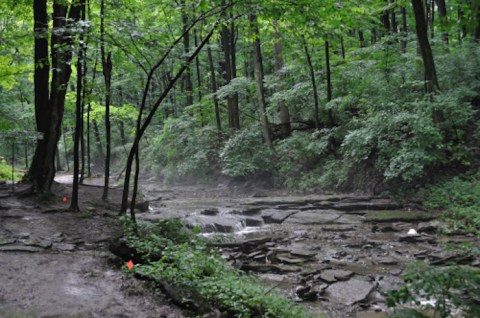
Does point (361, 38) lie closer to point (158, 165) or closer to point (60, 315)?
point (158, 165)

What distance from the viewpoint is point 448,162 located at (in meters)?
12.3

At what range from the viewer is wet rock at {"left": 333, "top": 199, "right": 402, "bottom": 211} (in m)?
12.6

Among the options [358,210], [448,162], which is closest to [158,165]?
[358,210]

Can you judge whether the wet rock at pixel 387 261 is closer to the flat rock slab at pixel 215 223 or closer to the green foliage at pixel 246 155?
the flat rock slab at pixel 215 223

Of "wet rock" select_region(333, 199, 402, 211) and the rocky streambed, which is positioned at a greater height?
"wet rock" select_region(333, 199, 402, 211)

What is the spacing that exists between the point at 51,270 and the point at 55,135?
5912 mm

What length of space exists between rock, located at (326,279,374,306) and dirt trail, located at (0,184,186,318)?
3045mm

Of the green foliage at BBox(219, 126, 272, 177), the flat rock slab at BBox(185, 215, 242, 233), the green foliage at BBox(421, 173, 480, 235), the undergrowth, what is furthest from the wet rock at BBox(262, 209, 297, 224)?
the undergrowth

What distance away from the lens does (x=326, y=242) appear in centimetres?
1005

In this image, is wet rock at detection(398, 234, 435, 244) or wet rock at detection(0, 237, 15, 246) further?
wet rock at detection(398, 234, 435, 244)

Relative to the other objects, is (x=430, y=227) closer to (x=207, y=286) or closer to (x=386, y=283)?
(x=386, y=283)

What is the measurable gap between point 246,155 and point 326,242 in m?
10.2

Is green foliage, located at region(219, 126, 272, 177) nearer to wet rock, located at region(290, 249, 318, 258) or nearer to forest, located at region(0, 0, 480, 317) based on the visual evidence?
forest, located at region(0, 0, 480, 317)

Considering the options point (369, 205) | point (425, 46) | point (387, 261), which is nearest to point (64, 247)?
point (387, 261)
